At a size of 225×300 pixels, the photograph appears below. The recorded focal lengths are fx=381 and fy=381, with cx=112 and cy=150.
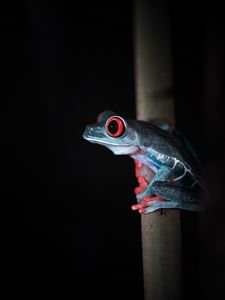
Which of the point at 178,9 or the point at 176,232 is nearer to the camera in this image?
the point at 176,232

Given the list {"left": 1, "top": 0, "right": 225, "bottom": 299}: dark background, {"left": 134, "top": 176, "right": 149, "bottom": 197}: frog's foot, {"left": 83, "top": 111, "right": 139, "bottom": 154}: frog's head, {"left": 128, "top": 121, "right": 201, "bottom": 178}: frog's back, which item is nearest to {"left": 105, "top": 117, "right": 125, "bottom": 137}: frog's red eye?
{"left": 83, "top": 111, "right": 139, "bottom": 154}: frog's head

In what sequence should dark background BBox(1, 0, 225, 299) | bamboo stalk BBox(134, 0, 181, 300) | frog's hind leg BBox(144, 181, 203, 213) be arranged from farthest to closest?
dark background BBox(1, 0, 225, 299), frog's hind leg BBox(144, 181, 203, 213), bamboo stalk BBox(134, 0, 181, 300)

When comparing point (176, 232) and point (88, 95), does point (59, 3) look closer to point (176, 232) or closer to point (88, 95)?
point (88, 95)

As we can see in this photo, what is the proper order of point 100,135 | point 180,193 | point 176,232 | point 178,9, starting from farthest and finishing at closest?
point 178,9, point 100,135, point 180,193, point 176,232

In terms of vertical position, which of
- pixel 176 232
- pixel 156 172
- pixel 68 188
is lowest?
pixel 68 188

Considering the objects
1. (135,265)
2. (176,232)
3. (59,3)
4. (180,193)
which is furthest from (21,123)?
A: (176,232)

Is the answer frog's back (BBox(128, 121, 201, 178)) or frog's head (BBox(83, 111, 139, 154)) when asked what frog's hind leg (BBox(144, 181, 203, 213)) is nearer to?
frog's back (BBox(128, 121, 201, 178))

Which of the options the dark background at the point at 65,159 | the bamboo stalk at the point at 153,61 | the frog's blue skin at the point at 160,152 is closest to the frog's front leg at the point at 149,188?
the frog's blue skin at the point at 160,152
